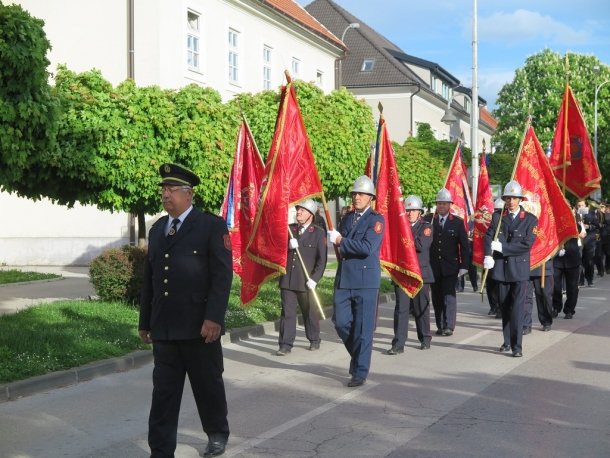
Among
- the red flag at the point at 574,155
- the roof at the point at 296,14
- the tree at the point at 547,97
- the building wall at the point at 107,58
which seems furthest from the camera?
the tree at the point at 547,97

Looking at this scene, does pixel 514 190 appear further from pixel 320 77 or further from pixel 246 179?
pixel 320 77

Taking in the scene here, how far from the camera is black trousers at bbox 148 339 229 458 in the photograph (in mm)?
5727

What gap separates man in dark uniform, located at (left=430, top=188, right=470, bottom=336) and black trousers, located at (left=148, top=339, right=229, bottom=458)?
7.02m

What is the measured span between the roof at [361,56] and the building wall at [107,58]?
955 inches

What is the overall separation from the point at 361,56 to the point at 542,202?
44.8 m

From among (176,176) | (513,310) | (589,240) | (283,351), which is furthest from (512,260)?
(589,240)

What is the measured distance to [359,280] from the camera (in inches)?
347

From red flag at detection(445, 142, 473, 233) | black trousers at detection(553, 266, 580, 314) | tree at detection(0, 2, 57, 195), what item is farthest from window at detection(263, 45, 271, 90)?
tree at detection(0, 2, 57, 195)

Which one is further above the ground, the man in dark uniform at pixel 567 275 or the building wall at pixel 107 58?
the building wall at pixel 107 58

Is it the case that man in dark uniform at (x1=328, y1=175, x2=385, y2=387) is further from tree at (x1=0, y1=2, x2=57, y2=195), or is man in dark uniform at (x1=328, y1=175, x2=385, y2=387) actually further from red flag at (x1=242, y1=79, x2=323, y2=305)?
tree at (x1=0, y1=2, x2=57, y2=195)

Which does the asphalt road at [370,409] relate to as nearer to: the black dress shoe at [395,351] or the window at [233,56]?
the black dress shoe at [395,351]

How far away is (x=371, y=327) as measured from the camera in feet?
28.6

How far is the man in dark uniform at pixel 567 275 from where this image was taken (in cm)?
1476

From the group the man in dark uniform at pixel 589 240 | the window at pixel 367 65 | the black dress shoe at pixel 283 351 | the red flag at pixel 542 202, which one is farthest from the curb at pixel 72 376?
the window at pixel 367 65
